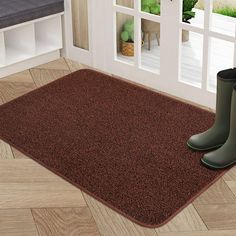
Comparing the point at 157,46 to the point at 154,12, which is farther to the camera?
the point at 157,46

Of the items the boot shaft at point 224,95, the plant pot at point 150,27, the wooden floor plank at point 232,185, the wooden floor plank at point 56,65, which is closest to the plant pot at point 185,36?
the plant pot at point 150,27

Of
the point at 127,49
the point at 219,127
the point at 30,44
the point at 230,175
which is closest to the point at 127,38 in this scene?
the point at 127,49

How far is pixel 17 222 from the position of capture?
9.10 feet

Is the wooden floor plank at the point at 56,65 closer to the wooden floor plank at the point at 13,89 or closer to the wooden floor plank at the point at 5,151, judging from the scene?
the wooden floor plank at the point at 13,89

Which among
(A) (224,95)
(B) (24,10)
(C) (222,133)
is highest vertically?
(B) (24,10)

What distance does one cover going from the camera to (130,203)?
9.46 feet

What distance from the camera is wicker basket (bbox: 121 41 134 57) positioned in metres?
4.21

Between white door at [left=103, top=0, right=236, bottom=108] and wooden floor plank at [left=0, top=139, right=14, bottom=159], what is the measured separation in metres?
1.08

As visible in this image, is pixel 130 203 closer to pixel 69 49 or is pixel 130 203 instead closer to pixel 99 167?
pixel 99 167

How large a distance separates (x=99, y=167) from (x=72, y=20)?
1.54 meters

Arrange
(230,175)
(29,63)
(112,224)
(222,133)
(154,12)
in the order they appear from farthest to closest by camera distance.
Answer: (29,63), (154,12), (222,133), (230,175), (112,224)

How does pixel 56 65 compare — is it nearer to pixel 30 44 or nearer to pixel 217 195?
pixel 30 44

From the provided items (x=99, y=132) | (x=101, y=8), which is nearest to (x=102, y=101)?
(x=99, y=132)

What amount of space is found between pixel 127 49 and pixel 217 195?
1.56m
